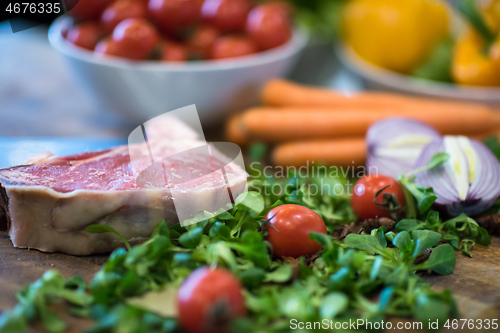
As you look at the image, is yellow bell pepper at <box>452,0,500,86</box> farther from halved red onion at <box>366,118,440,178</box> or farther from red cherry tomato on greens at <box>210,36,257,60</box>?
red cherry tomato on greens at <box>210,36,257,60</box>

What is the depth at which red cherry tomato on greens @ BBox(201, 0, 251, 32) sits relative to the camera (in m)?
2.12

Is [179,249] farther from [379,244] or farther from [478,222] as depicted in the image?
[478,222]

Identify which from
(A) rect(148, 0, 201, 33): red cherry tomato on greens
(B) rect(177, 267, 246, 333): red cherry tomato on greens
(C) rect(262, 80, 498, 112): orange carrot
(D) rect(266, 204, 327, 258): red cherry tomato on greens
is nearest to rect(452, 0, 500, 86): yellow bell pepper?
(C) rect(262, 80, 498, 112): orange carrot

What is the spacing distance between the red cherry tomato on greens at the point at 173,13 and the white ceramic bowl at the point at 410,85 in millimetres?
981

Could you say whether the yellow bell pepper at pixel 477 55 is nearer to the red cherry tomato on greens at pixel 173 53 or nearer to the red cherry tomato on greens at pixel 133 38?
the red cherry tomato on greens at pixel 173 53

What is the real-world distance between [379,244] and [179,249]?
538 mm

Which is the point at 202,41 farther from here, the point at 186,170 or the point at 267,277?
the point at 267,277

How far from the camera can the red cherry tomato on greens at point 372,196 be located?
4.58 feet

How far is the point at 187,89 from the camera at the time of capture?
2012mm

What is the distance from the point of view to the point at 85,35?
2043 mm

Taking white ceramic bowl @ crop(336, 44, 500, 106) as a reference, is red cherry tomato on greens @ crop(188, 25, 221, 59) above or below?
above

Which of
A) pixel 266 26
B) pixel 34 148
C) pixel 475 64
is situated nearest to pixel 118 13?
pixel 266 26

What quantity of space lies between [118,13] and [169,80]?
1.33 ft

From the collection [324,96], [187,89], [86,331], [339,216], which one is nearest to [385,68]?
[324,96]
